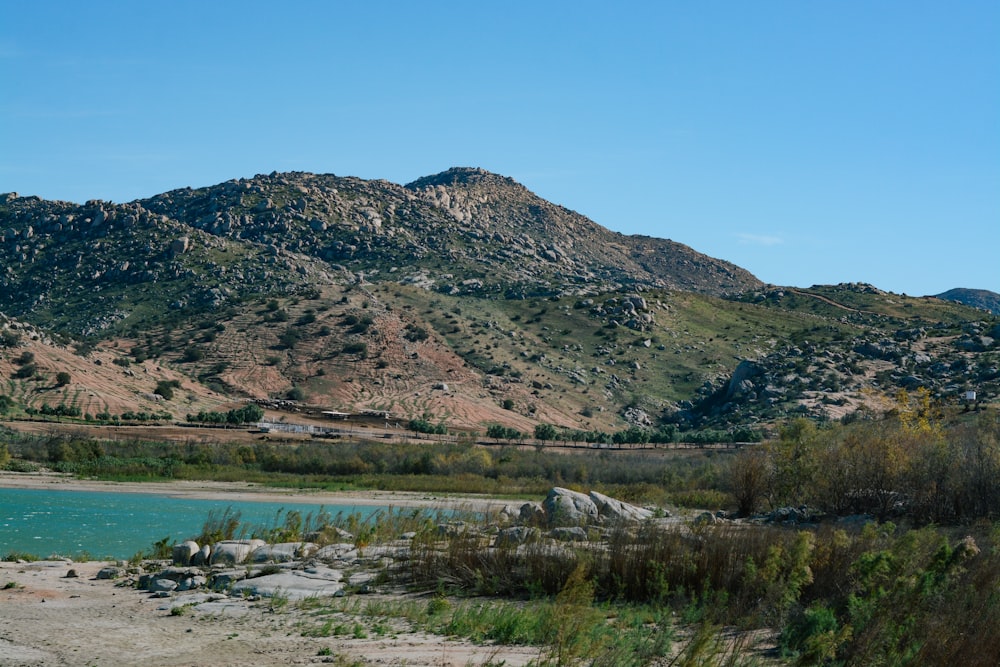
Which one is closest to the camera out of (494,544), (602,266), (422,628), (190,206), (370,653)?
(370,653)

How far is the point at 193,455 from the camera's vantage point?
51.1m

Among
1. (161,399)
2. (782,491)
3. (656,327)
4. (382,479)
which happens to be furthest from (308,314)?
(782,491)

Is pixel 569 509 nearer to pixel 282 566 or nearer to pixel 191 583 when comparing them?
pixel 282 566

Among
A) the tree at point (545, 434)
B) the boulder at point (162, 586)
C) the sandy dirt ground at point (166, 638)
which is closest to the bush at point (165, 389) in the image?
the tree at point (545, 434)

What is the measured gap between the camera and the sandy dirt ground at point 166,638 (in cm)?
1044

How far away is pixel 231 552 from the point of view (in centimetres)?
1680

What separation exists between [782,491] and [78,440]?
37186mm

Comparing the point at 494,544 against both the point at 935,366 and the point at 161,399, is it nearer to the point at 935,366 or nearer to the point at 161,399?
the point at 161,399

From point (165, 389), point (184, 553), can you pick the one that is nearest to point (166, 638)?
point (184, 553)

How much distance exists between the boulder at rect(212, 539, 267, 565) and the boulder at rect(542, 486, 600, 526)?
19.6ft

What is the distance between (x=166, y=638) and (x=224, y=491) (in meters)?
32.3

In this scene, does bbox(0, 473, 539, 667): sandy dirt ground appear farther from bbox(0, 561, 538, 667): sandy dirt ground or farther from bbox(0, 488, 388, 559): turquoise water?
bbox(0, 488, 388, 559): turquoise water

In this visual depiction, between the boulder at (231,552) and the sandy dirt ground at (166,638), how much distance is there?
1.83 m

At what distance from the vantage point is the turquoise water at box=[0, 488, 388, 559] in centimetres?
2367
